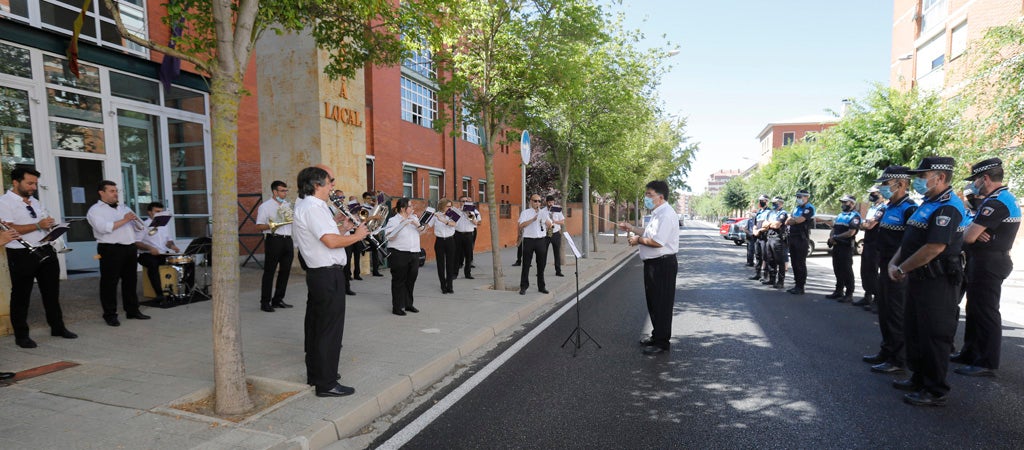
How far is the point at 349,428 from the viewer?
11.9ft

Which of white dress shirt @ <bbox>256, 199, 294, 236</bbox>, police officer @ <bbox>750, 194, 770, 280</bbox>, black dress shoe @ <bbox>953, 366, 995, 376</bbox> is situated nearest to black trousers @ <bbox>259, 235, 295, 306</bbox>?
white dress shirt @ <bbox>256, 199, 294, 236</bbox>

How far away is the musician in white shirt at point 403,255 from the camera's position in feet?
23.7

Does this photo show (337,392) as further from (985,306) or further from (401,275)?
(985,306)

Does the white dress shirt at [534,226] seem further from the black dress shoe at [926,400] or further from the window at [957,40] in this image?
the window at [957,40]

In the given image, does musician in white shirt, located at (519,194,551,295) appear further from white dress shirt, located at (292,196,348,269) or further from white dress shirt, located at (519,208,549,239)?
white dress shirt, located at (292,196,348,269)

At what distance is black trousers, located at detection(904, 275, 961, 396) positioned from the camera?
159 inches

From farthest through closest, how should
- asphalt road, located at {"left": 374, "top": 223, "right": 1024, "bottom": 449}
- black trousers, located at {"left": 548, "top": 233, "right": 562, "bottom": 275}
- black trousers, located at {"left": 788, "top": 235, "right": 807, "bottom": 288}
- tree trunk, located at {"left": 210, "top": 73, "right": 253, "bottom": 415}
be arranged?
black trousers, located at {"left": 548, "top": 233, "right": 562, "bottom": 275}, black trousers, located at {"left": 788, "top": 235, "right": 807, "bottom": 288}, tree trunk, located at {"left": 210, "top": 73, "right": 253, "bottom": 415}, asphalt road, located at {"left": 374, "top": 223, "right": 1024, "bottom": 449}

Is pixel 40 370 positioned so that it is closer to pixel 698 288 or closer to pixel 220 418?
pixel 220 418

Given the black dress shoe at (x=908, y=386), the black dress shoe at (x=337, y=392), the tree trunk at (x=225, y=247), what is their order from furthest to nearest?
the black dress shoe at (x=908, y=386) < the black dress shoe at (x=337, y=392) < the tree trunk at (x=225, y=247)

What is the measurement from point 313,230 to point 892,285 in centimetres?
573

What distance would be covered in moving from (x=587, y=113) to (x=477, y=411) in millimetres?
11770

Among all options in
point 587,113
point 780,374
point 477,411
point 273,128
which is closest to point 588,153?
point 587,113

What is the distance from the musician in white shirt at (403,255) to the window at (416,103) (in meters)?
11.5

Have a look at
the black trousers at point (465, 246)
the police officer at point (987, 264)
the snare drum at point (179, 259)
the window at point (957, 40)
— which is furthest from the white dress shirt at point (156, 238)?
the window at point (957, 40)
